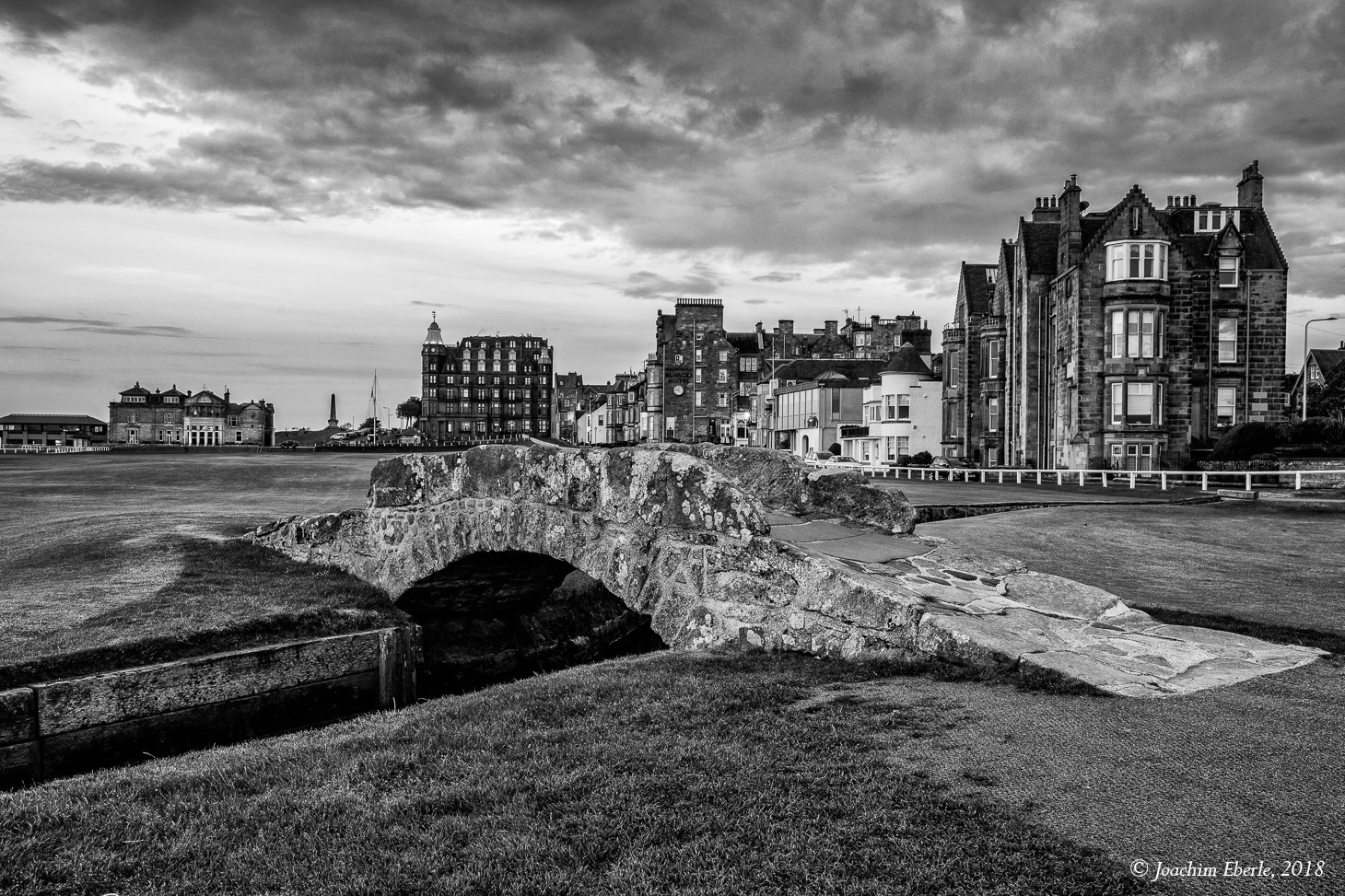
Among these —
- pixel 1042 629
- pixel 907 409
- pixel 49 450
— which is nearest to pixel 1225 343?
pixel 907 409

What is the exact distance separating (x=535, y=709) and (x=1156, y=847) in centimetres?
428

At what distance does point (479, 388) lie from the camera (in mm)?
183500

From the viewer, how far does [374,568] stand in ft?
40.1

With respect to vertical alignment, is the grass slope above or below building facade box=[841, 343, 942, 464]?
below

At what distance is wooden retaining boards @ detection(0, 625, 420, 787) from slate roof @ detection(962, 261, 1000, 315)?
55339 mm

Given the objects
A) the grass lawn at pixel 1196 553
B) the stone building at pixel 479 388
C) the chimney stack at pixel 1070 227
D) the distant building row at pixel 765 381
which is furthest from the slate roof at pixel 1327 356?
the stone building at pixel 479 388

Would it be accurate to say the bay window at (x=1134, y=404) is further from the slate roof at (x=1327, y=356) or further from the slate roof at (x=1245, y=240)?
the slate roof at (x=1327, y=356)

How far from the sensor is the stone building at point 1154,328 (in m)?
42.1

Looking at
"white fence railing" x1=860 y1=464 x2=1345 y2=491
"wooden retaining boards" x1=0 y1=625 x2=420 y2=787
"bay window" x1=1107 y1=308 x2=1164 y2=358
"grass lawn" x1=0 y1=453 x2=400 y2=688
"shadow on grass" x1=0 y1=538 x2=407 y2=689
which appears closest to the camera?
"wooden retaining boards" x1=0 y1=625 x2=420 y2=787

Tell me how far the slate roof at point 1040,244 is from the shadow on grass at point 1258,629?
138 feet

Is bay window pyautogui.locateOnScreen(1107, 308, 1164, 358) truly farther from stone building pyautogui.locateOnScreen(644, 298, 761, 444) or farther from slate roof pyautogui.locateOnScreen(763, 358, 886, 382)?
stone building pyautogui.locateOnScreen(644, 298, 761, 444)

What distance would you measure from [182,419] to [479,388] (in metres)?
61.1

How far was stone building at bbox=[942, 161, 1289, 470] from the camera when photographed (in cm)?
4206

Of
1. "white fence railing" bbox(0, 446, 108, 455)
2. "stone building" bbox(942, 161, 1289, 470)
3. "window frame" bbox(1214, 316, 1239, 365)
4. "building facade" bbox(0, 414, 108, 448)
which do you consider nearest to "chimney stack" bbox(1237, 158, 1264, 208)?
"stone building" bbox(942, 161, 1289, 470)
